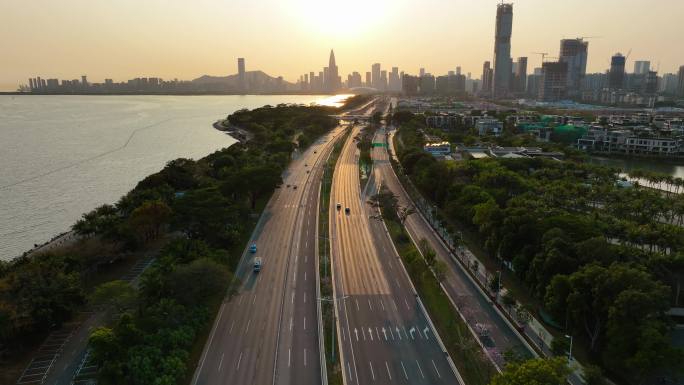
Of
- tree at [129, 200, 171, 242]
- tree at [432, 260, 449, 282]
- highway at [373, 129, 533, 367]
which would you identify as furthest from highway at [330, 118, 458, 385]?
tree at [129, 200, 171, 242]

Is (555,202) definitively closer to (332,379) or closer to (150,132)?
(332,379)

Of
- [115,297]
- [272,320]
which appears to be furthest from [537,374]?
[115,297]

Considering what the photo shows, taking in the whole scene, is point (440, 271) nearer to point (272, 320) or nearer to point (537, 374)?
point (272, 320)

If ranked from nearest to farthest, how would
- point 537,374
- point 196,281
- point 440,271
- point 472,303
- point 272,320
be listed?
point 537,374
point 196,281
point 272,320
point 472,303
point 440,271

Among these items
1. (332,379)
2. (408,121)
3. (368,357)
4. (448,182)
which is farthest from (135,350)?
(408,121)

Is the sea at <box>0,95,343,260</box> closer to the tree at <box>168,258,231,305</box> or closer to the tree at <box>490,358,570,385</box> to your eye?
the tree at <box>168,258,231,305</box>

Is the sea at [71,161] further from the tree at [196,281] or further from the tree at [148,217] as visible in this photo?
the tree at [196,281]

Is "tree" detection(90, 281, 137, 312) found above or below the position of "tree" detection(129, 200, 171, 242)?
below
